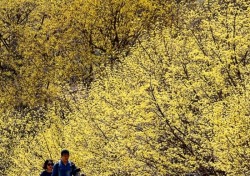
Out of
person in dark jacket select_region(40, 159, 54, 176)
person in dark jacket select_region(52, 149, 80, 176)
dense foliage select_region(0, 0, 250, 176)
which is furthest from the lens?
dense foliage select_region(0, 0, 250, 176)

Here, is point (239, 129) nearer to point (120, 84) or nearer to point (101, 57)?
point (120, 84)

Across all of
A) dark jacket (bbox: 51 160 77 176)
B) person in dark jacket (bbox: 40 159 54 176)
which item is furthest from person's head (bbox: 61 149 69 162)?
person in dark jacket (bbox: 40 159 54 176)

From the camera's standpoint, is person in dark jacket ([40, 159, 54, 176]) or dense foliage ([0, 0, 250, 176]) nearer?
person in dark jacket ([40, 159, 54, 176])

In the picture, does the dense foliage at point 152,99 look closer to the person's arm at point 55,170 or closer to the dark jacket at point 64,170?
the dark jacket at point 64,170

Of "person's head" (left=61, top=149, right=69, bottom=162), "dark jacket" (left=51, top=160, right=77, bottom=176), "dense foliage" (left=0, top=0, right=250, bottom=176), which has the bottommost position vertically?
"dark jacket" (left=51, top=160, right=77, bottom=176)

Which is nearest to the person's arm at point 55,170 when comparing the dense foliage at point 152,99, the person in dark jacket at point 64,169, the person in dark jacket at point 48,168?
the person in dark jacket at point 64,169

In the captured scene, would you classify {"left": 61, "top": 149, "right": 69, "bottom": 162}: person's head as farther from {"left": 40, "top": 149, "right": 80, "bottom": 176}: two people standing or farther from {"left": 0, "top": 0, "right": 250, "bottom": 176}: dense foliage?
{"left": 0, "top": 0, "right": 250, "bottom": 176}: dense foliage

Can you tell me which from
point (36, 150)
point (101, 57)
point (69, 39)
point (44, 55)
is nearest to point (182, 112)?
point (36, 150)

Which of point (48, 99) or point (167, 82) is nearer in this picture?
point (167, 82)

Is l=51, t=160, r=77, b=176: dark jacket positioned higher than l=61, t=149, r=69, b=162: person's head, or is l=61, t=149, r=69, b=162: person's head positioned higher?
l=61, t=149, r=69, b=162: person's head

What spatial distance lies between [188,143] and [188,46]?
4008 mm

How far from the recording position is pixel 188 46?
58.4ft

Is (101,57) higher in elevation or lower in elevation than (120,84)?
higher

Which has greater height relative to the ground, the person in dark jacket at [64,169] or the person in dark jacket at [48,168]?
the person in dark jacket at [48,168]
